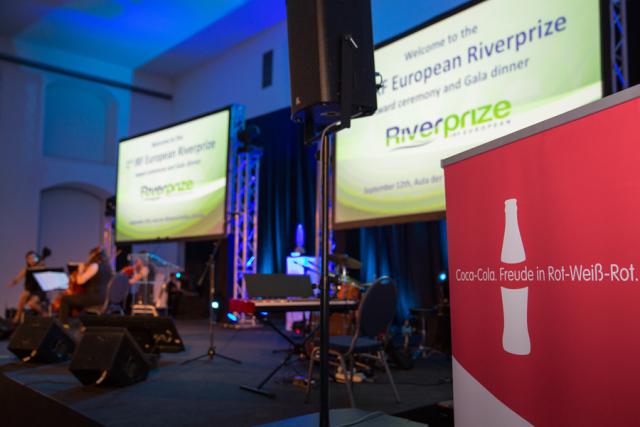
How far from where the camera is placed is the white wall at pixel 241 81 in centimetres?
1004

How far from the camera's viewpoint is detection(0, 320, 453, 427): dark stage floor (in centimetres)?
284

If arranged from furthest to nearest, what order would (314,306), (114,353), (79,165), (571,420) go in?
(79,165)
(114,353)
(314,306)
(571,420)

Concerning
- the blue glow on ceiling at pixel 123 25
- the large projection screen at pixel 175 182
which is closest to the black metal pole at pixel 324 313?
the large projection screen at pixel 175 182

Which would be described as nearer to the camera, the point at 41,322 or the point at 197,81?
the point at 41,322

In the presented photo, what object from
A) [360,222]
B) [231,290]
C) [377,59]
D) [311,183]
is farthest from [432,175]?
[231,290]

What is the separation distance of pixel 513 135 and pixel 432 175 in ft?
7.27

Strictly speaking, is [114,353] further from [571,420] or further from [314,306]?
[571,420]

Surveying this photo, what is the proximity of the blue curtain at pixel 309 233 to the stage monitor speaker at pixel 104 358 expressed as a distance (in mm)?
→ 4106

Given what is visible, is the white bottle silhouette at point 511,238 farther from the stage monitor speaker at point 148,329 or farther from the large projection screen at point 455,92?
the stage monitor speaker at point 148,329

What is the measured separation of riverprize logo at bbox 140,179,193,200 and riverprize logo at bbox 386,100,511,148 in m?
2.90

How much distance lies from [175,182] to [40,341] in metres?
2.47

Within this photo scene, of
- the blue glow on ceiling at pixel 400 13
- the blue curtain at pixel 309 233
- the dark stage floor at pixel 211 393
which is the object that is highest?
the blue glow on ceiling at pixel 400 13

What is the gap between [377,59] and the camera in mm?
4355

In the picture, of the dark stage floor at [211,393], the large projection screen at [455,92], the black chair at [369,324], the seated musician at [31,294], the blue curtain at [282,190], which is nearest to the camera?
the dark stage floor at [211,393]
